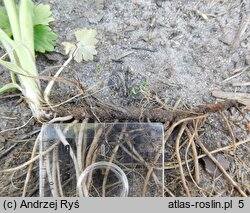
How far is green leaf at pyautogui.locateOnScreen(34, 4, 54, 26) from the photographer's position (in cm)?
137

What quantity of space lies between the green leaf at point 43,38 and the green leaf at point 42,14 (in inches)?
0.7

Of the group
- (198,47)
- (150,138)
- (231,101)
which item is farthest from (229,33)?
(150,138)

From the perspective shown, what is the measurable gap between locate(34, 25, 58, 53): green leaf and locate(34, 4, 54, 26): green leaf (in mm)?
19

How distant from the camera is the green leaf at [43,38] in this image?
138cm

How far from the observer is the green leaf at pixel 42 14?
1.37m

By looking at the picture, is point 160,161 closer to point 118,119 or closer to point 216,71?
point 118,119
